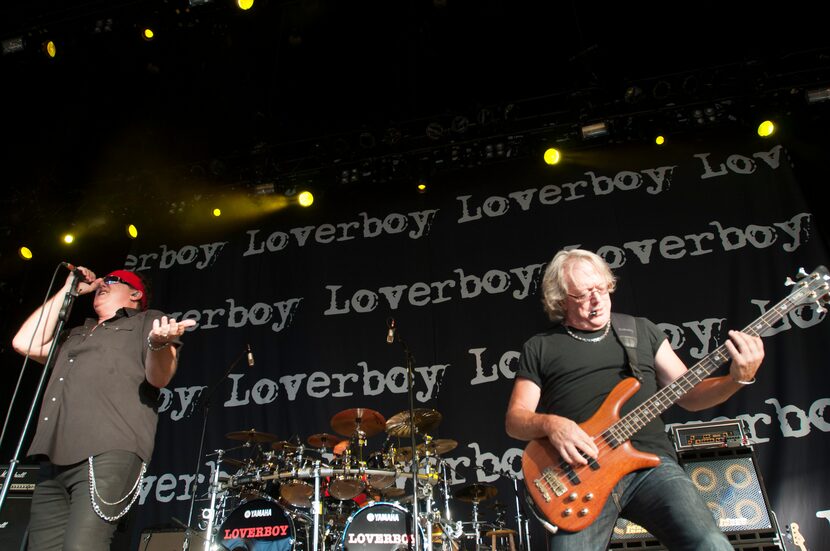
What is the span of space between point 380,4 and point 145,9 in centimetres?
220

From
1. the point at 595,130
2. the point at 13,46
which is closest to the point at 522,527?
the point at 595,130

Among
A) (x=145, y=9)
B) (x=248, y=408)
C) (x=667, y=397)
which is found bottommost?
(x=667, y=397)

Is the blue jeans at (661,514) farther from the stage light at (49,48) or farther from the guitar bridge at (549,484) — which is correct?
the stage light at (49,48)

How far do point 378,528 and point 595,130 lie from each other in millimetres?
4214

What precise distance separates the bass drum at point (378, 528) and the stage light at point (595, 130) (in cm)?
394

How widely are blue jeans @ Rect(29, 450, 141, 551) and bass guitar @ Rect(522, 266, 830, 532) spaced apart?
166 cm

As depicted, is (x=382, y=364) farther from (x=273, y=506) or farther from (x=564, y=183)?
(x=564, y=183)

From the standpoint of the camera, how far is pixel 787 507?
479 centimetres

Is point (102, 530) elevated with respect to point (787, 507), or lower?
lower

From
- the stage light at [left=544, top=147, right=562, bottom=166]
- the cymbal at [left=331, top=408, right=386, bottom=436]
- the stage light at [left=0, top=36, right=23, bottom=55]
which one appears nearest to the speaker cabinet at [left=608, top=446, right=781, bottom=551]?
the cymbal at [left=331, top=408, right=386, bottom=436]

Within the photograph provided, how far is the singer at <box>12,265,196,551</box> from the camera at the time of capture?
248 centimetres

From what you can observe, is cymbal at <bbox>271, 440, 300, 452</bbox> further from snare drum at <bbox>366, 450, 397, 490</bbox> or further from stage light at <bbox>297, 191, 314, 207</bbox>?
stage light at <bbox>297, 191, 314, 207</bbox>

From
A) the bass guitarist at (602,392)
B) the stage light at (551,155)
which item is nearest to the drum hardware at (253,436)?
the bass guitarist at (602,392)

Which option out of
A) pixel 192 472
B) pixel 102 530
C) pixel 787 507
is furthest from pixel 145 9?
pixel 787 507
